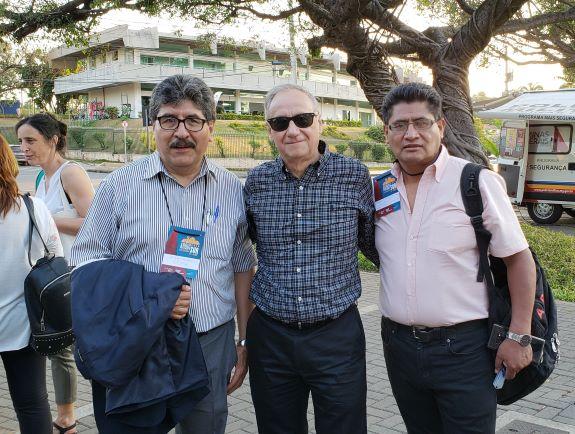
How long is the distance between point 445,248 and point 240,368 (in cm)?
116

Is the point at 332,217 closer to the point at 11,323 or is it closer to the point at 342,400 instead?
the point at 342,400

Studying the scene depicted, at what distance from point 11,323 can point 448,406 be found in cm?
221

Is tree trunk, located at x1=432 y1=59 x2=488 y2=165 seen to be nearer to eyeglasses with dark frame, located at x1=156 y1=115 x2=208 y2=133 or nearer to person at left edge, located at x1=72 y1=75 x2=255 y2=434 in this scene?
person at left edge, located at x1=72 y1=75 x2=255 y2=434

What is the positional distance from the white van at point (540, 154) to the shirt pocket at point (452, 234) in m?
12.9

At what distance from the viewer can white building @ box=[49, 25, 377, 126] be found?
56.0m

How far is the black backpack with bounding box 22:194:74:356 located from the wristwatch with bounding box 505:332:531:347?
2.19m

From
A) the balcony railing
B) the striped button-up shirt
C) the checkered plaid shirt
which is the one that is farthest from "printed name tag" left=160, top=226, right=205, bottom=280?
the balcony railing

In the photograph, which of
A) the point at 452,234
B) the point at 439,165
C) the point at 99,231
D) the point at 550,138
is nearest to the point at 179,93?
the point at 99,231

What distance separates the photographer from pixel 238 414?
4.36 meters

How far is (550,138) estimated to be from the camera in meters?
14.9

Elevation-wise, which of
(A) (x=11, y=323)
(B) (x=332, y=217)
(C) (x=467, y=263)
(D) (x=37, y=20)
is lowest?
(A) (x=11, y=323)

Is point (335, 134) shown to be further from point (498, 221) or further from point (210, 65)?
point (498, 221)

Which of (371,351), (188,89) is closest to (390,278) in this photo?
(188,89)

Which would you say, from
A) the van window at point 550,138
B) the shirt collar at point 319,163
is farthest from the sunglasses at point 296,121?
the van window at point 550,138
